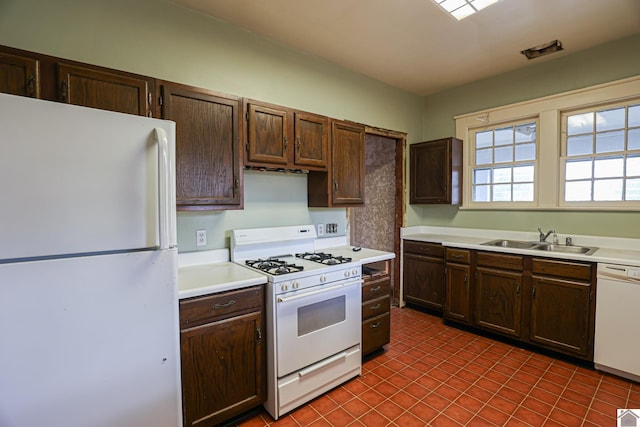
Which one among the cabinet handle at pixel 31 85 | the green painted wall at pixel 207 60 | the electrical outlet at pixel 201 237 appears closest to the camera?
the cabinet handle at pixel 31 85

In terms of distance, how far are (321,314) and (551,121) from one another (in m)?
3.00

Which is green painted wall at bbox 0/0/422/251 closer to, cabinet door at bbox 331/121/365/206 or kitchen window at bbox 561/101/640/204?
cabinet door at bbox 331/121/365/206

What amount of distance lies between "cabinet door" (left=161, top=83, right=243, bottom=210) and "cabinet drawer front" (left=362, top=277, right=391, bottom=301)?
49.9 inches

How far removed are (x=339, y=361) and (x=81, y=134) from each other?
2.06 m

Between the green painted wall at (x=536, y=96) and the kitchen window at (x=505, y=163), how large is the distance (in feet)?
0.76

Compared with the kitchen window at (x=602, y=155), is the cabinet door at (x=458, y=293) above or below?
below

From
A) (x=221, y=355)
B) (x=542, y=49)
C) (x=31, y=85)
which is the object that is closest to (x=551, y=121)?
(x=542, y=49)

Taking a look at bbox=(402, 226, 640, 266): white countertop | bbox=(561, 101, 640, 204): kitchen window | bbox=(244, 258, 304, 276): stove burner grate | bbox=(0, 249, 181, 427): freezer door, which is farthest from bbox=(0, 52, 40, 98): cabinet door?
bbox=(561, 101, 640, 204): kitchen window

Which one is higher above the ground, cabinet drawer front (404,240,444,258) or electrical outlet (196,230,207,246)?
electrical outlet (196,230,207,246)

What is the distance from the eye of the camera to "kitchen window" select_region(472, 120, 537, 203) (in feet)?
10.9

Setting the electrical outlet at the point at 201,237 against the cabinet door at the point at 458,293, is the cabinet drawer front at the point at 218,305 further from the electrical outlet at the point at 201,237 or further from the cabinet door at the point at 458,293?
the cabinet door at the point at 458,293

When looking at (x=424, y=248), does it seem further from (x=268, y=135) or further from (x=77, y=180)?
(x=77, y=180)

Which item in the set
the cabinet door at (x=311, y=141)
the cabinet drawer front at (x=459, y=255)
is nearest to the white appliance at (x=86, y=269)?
the cabinet door at (x=311, y=141)

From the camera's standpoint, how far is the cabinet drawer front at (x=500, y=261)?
2797mm
